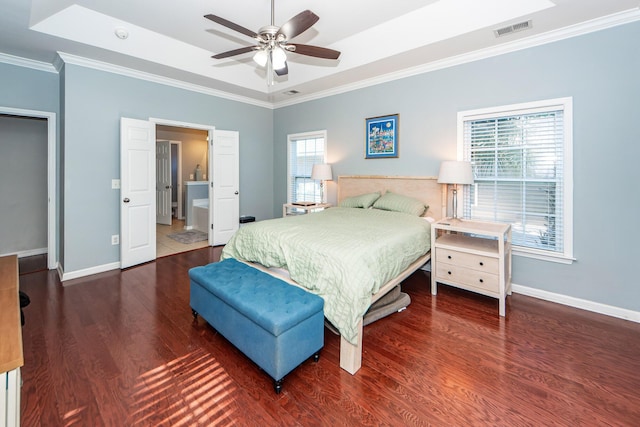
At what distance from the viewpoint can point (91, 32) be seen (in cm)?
→ 319

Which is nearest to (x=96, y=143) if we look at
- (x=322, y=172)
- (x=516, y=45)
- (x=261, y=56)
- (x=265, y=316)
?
(x=261, y=56)

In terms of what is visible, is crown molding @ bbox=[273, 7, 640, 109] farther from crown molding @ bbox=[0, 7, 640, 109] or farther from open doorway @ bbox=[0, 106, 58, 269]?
open doorway @ bbox=[0, 106, 58, 269]

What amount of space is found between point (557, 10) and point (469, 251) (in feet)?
7.30

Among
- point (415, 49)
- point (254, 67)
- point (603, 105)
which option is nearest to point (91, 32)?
point (254, 67)

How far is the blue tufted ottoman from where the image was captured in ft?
5.64

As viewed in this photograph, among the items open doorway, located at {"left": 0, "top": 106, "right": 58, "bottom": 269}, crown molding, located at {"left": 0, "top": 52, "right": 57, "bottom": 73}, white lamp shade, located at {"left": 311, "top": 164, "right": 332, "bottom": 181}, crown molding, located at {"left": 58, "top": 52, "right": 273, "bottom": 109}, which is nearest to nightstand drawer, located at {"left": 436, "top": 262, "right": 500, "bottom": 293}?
white lamp shade, located at {"left": 311, "top": 164, "right": 332, "bottom": 181}

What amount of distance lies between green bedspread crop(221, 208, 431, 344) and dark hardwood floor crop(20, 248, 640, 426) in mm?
451

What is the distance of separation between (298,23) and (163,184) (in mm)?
6746

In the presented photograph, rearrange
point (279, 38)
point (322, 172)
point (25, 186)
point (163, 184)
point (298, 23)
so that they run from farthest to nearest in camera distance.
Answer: point (163, 184) → point (322, 172) → point (25, 186) → point (279, 38) → point (298, 23)

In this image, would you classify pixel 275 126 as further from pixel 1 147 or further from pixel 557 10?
pixel 557 10

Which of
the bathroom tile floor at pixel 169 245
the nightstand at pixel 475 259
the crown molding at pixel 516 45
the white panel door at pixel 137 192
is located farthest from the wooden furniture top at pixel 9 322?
the crown molding at pixel 516 45

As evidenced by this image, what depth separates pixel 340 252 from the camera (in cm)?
207

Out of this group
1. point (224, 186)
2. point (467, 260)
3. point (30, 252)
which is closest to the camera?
point (467, 260)

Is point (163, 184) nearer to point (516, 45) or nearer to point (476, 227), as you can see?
point (476, 227)
